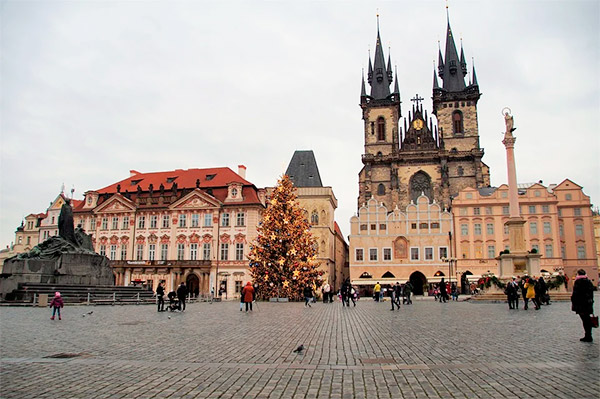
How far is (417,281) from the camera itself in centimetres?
5509

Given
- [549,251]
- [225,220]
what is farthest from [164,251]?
[549,251]

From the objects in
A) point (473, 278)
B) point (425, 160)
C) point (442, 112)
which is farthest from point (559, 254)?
point (442, 112)

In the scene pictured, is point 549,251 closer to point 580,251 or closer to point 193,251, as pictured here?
point 580,251

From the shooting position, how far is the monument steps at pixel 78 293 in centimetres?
2295

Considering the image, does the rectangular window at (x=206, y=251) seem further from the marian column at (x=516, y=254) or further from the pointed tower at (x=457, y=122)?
the pointed tower at (x=457, y=122)

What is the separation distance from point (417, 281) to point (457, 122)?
1158 inches

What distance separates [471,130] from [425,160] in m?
8.71

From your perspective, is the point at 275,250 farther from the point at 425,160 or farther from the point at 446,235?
the point at 425,160

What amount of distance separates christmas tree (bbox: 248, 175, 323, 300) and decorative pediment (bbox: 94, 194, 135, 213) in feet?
82.2

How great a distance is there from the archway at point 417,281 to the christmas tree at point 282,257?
72.7 feet

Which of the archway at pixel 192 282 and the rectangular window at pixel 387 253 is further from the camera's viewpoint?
the rectangular window at pixel 387 253

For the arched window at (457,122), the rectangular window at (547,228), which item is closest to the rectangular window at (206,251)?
the rectangular window at (547,228)

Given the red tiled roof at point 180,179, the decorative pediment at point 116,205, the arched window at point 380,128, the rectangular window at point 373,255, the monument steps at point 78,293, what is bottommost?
the monument steps at point 78,293

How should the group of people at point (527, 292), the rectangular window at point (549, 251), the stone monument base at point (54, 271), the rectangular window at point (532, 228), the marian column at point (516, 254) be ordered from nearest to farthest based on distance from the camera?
1. the group of people at point (527, 292)
2. the stone monument base at point (54, 271)
3. the marian column at point (516, 254)
4. the rectangular window at point (549, 251)
5. the rectangular window at point (532, 228)
